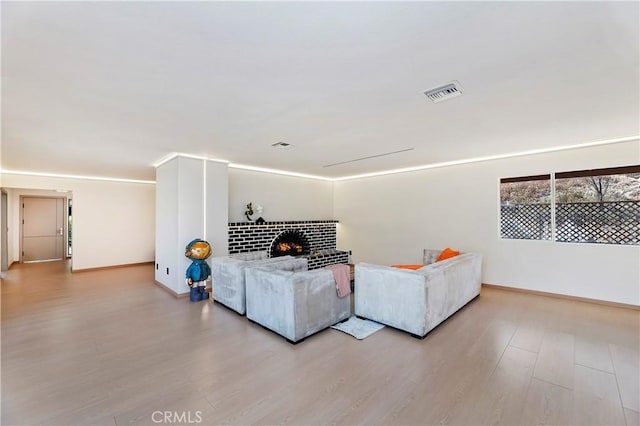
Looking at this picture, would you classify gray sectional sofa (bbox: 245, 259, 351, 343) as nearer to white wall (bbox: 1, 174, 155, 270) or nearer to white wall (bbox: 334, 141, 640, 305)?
white wall (bbox: 334, 141, 640, 305)

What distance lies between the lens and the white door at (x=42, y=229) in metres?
8.00

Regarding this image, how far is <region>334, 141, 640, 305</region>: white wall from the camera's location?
13.6 ft

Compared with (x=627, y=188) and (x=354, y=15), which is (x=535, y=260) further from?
(x=354, y=15)

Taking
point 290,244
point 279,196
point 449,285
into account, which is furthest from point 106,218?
point 449,285

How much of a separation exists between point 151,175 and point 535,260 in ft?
26.8

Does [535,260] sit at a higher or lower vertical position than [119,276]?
higher

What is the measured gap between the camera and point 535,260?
473 centimetres

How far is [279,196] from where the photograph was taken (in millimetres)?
6789

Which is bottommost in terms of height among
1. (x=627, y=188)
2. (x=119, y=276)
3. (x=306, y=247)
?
(x=119, y=276)

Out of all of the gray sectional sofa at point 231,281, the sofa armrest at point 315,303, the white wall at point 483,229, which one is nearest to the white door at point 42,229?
the gray sectional sofa at point 231,281

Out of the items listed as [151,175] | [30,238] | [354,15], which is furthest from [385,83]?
[30,238]

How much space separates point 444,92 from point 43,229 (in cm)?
1122

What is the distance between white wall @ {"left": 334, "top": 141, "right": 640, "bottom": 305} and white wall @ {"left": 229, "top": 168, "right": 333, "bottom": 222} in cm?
65

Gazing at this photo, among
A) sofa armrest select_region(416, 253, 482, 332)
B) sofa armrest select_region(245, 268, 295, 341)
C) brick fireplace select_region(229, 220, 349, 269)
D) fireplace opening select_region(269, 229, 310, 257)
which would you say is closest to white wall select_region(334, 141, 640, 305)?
brick fireplace select_region(229, 220, 349, 269)
